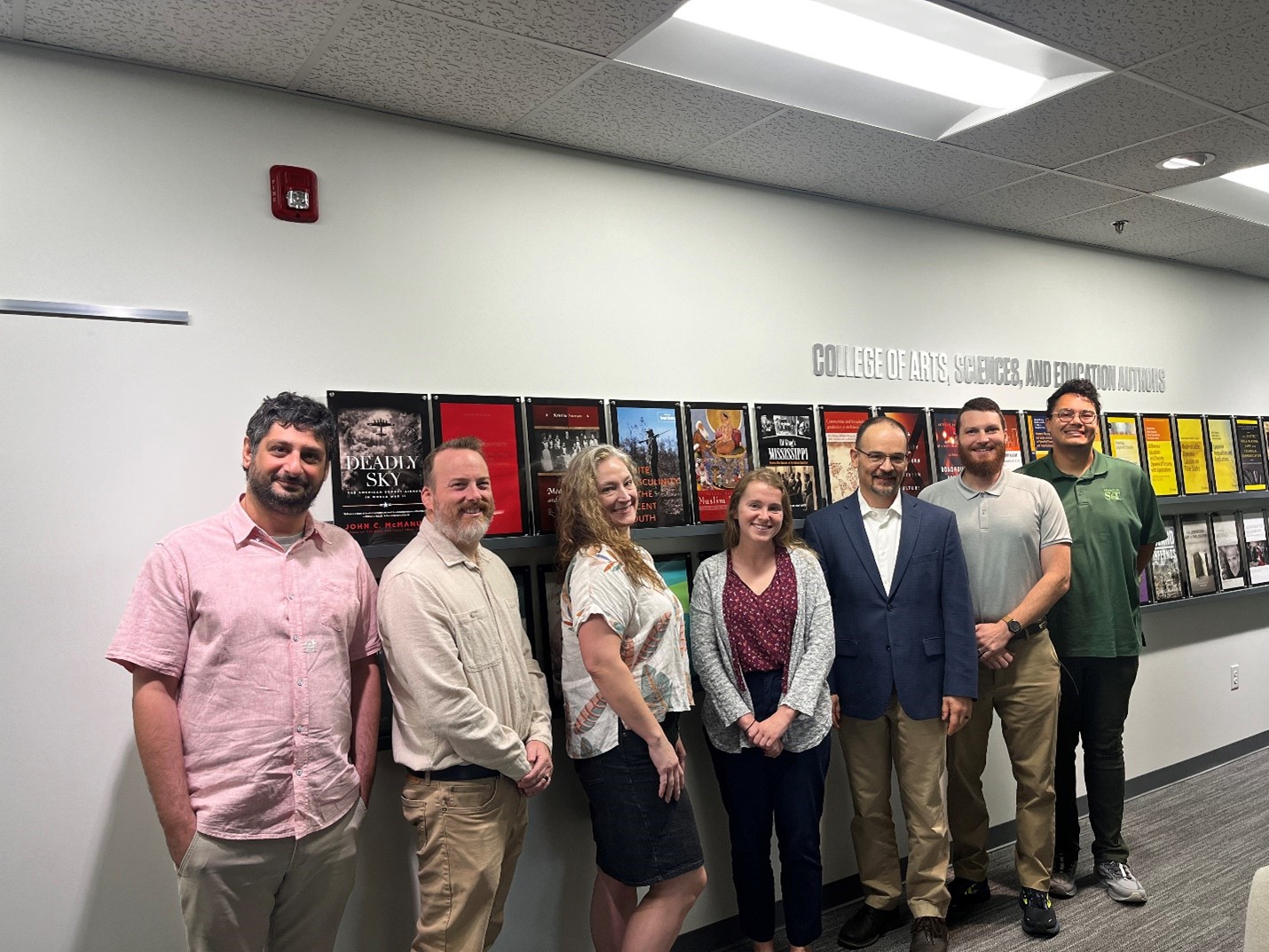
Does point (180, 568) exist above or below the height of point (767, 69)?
below

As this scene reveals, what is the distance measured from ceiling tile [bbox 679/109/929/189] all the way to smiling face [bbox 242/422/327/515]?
1.70 meters

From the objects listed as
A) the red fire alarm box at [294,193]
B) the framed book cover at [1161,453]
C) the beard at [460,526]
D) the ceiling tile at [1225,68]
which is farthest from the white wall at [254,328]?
the framed book cover at [1161,453]

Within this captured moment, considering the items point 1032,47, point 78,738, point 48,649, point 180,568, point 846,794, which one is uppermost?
point 1032,47

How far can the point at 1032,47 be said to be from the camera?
273cm

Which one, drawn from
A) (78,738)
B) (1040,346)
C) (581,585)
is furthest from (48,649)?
(1040,346)

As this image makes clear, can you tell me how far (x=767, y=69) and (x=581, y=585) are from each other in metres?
1.50

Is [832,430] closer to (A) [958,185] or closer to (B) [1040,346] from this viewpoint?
(A) [958,185]

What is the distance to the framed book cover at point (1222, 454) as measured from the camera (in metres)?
4.96

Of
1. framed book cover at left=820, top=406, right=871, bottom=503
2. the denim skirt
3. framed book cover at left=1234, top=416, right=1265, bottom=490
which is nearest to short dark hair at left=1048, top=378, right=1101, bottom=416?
framed book cover at left=820, top=406, right=871, bottom=503

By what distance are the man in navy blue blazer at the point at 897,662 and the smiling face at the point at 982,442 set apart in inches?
12.0

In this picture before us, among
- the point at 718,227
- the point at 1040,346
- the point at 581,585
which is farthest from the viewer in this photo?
the point at 1040,346

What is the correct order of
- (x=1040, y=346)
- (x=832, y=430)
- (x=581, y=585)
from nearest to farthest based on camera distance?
1. (x=581, y=585)
2. (x=832, y=430)
3. (x=1040, y=346)

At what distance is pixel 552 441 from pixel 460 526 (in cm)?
62

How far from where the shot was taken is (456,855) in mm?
2211
